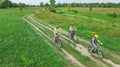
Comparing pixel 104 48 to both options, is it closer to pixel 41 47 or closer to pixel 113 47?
pixel 113 47

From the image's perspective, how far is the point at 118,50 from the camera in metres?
24.3

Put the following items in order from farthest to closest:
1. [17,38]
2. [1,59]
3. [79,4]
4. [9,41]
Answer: [79,4] < [17,38] < [9,41] < [1,59]

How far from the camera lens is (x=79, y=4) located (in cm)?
16138

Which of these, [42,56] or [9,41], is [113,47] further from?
[9,41]

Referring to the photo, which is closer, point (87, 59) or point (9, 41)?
point (87, 59)

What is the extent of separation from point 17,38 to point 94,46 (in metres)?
11.7

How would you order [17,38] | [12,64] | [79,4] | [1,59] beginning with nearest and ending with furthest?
[12,64] < [1,59] < [17,38] < [79,4]

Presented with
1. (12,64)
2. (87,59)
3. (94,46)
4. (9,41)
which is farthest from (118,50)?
(9,41)

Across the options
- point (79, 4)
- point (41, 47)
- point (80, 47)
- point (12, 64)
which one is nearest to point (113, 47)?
point (80, 47)

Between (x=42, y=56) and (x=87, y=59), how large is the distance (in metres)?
4.01

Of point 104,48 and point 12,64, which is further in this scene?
point 104,48

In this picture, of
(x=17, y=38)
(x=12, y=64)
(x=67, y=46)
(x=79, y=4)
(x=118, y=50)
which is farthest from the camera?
(x=79, y=4)

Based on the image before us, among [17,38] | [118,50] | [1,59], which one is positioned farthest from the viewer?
[17,38]

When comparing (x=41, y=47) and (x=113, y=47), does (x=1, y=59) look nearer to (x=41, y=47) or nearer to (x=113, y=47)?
(x=41, y=47)
